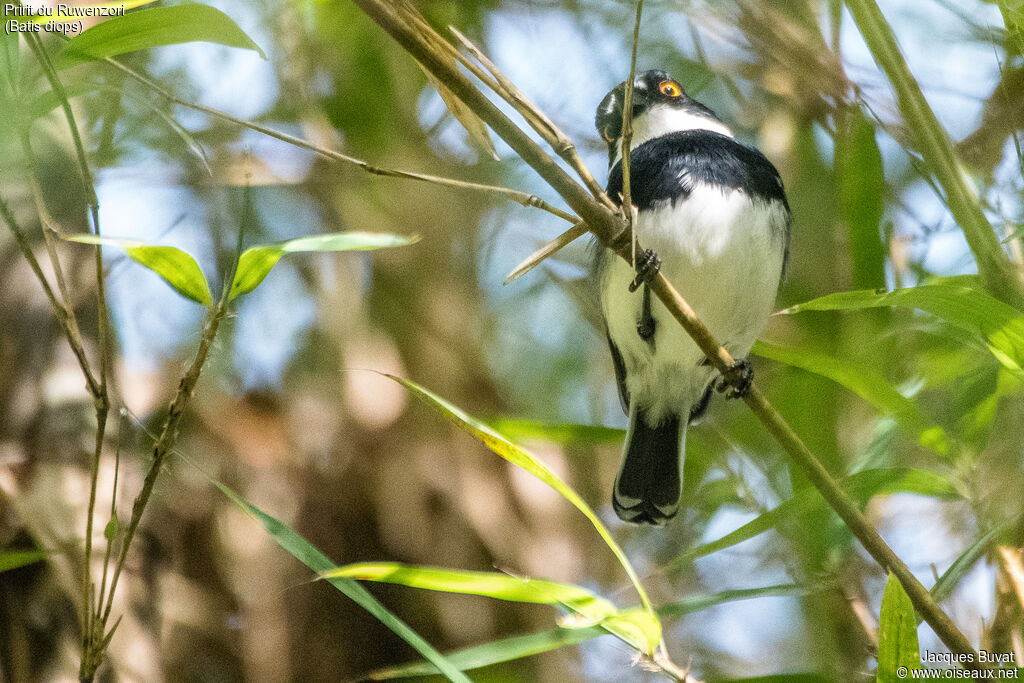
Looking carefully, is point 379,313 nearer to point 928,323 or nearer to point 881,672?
point 928,323

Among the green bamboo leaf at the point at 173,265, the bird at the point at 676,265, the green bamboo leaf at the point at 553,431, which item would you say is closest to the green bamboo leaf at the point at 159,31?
the green bamboo leaf at the point at 173,265

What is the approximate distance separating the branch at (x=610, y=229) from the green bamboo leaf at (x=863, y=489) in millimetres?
291

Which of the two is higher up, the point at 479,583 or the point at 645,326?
the point at 645,326

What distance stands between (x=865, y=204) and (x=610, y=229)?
0.89 metres

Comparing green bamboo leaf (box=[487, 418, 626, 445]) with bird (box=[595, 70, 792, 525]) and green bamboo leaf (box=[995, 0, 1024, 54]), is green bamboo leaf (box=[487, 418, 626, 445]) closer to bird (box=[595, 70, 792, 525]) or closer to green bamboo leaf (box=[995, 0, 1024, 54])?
bird (box=[595, 70, 792, 525])

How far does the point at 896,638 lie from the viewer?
1199 millimetres

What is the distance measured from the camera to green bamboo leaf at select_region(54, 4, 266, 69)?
1.24 meters

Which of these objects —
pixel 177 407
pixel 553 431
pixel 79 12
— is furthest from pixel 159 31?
pixel 553 431

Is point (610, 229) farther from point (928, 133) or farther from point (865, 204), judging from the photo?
point (865, 204)

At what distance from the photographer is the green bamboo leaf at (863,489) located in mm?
1561

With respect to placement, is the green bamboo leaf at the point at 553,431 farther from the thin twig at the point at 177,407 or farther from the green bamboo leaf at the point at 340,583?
the thin twig at the point at 177,407

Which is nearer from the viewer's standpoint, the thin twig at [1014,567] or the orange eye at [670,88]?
the thin twig at [1014,567]

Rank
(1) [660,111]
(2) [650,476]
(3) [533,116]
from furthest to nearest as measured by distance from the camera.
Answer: (1) [660,111], (2) [650,476], (3) [533,116]

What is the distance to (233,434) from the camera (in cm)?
261
